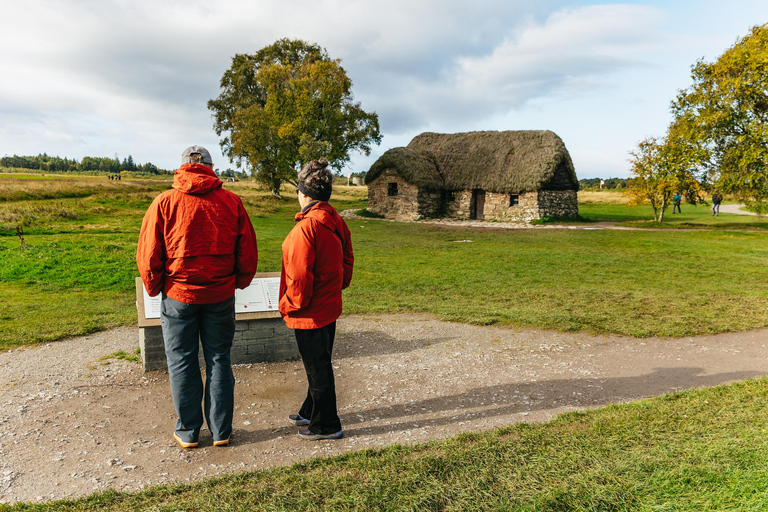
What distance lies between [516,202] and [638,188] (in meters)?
8.17

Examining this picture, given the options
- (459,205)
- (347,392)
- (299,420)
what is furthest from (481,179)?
(299,420)

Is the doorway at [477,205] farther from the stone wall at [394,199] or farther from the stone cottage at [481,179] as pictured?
the stone wall at [394,199]

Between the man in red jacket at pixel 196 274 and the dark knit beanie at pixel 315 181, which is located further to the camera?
the dark knit beanie at pixel 315 181

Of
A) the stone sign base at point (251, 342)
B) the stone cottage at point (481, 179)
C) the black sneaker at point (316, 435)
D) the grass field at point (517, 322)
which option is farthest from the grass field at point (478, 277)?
the stone cottage at point (481, 179)

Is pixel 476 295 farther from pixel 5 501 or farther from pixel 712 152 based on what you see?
pixel 712 152

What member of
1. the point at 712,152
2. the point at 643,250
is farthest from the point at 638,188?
the point at 643,250

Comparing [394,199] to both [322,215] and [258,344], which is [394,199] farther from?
[322,215]

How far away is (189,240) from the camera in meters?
3.91

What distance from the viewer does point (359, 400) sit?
5320mm

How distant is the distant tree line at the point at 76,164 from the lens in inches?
4114

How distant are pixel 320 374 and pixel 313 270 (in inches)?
36.7

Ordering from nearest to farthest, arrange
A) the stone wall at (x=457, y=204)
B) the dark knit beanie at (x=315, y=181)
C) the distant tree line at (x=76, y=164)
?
the dark knit beanie at (x=315, y=181) → the stone wall at (x=457, y=204) → the distant tree line at (x=76, y=164)

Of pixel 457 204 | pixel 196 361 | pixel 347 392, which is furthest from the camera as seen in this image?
pixel 457 204

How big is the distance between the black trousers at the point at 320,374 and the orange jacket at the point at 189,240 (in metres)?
0.81
